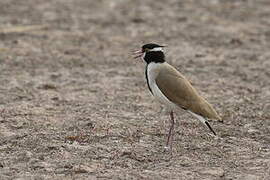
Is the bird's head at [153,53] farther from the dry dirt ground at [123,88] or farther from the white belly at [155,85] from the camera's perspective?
the dry dirt ground at [123,88]

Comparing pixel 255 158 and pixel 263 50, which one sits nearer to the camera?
pixel 255 158

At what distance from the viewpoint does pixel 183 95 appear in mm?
6898

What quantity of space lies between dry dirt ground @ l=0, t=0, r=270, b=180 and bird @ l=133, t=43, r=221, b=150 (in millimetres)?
417

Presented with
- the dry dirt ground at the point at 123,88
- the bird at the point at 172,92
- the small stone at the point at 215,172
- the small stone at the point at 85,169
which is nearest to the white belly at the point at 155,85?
the bird at the point at 172,92

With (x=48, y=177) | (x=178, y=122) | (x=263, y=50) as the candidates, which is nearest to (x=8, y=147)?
(x=48, y=177)

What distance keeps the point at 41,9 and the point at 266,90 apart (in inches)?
253

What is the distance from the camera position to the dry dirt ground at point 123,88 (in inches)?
260

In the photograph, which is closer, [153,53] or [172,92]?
[172,92]

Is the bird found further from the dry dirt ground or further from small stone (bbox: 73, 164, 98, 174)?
small stone (bbox: 73, 164, 98, 174)

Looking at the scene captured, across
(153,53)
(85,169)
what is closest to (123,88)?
(153,53)

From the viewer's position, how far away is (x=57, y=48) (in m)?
11.9

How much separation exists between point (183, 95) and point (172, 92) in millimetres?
117

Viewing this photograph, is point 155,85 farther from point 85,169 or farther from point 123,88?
point 123,88

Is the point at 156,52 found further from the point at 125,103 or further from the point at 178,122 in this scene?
the point at 125,103
